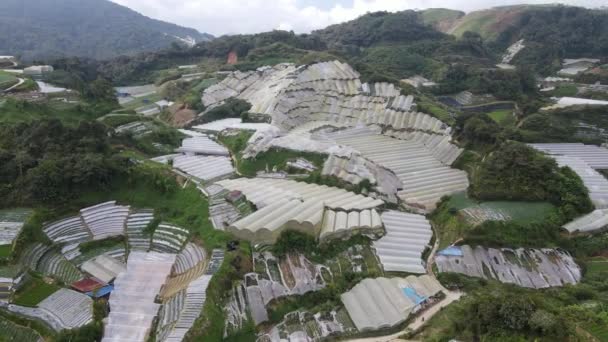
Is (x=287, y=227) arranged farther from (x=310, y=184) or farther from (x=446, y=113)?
(x=446, y=113)

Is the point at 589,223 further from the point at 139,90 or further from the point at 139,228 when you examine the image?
the point at 139,90

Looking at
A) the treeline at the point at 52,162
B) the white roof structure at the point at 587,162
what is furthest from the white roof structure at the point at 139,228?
the white roof structure at the point at 587,162

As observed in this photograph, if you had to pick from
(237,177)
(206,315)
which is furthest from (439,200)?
(206,315)

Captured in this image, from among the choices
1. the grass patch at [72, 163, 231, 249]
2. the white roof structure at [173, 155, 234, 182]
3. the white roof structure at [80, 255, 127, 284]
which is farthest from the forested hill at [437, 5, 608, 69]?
the white roof structure at [80, 255, 127, 284]

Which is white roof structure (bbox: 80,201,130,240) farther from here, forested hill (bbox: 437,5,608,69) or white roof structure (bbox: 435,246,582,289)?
forested hill (bbox: 437,5,608,69)

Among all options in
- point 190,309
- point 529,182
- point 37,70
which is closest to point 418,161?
point 529,182

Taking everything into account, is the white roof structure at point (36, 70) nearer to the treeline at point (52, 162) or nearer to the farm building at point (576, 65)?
the treeline at point (52, 162)
